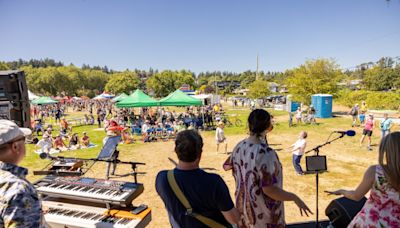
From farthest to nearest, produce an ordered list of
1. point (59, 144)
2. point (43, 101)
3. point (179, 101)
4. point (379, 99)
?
point (379, 99) → point (43, 101) → point (179, 101) → point (59, 144)

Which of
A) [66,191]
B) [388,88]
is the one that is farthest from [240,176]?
[388,88]

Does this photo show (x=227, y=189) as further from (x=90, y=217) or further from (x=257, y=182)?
(x=90, y=217)

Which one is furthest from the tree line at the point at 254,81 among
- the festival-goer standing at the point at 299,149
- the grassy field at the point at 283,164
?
the festival-goer standing at the point at 299,149

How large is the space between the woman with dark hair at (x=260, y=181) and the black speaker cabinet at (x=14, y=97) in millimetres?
4678

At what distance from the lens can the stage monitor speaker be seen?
267 cm

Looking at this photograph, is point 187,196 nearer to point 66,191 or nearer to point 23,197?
point 23,197

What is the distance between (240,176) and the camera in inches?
93.9

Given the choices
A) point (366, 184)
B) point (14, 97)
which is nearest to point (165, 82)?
point (14, 97)

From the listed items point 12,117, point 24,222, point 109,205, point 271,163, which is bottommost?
point 109,205

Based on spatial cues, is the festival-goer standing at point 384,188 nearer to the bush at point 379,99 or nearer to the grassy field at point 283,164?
the grassy field at point 283,164

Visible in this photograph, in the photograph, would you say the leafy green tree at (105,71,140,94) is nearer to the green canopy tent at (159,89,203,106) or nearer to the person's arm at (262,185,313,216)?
the green canopy tent at (159,89,203,106)

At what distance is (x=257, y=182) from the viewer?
7.18 ft

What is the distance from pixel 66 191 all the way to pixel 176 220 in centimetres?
215

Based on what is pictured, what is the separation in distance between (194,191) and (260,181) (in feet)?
2.34
